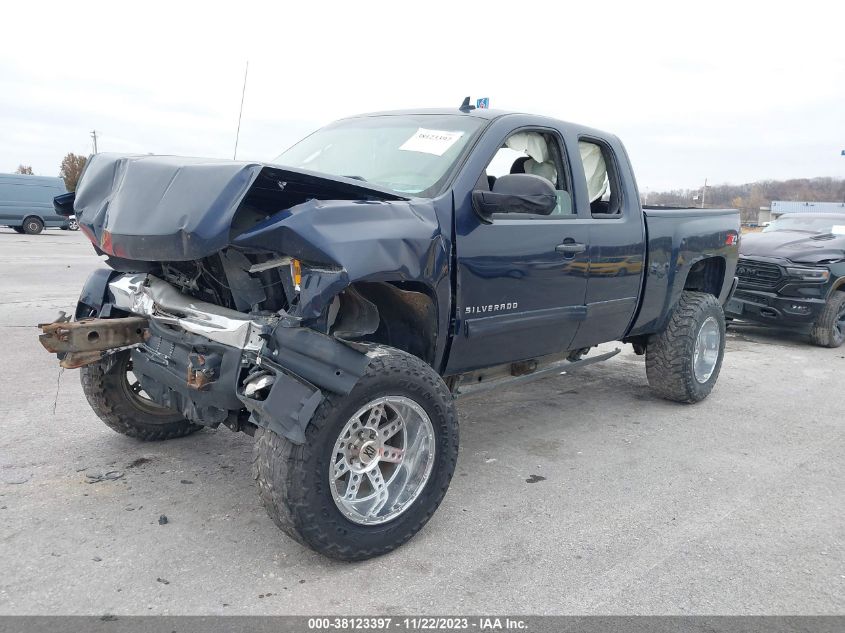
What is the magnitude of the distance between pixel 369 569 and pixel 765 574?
175 centimetres

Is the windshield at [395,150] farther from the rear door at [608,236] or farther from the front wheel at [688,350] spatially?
the front wheel at [688,350]

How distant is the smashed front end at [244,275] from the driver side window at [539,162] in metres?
1.05

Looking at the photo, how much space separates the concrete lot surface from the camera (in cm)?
283

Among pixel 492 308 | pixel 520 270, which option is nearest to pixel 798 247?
pixel 520 270

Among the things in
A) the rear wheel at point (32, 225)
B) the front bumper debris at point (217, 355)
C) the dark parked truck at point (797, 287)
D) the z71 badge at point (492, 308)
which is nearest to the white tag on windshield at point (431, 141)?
the z71 badge at point (492, 308)

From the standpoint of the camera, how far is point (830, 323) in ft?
28.3

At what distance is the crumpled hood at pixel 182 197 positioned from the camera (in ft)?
8.80

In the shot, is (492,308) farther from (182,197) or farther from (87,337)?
(87,337)

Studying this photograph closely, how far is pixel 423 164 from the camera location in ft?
12.4

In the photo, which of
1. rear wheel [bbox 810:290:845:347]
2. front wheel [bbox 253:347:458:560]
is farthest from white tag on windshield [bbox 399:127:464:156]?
rear wheel [bbox 810:290:845:347]

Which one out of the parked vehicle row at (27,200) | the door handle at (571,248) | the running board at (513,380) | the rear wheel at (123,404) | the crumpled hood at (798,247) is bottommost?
the parked vehicle row at (27,200)

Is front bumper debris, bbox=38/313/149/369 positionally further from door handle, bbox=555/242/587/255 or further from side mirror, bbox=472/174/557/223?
door handle, bbox=555/242/587/255

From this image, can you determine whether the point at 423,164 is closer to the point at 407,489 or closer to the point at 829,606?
the point at 407,489

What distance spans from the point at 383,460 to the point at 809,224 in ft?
30.9
